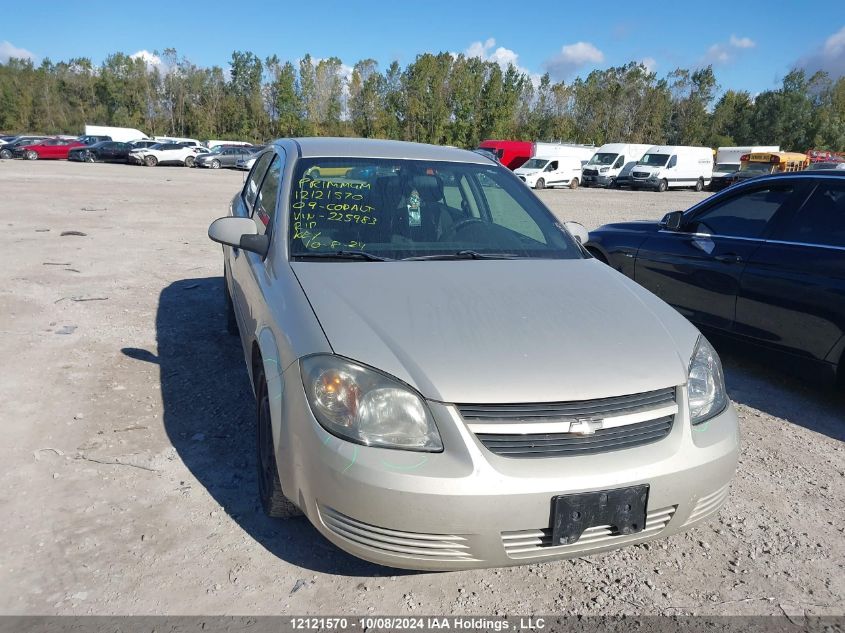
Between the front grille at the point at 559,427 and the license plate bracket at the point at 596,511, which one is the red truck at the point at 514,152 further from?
the license plate bracket at the point at 596,511

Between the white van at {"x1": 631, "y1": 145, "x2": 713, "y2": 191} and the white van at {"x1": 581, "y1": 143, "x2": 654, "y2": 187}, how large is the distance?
1.15m

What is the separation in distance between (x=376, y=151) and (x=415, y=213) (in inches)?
23.2

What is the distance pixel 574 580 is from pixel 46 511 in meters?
2.33

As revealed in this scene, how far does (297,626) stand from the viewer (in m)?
2.27

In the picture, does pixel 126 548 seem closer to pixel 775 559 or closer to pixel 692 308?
pixel 775 559

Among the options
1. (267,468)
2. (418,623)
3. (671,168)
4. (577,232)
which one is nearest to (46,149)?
(671,168)

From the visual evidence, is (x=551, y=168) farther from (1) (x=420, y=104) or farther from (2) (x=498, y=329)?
(1) (x=420, y=104)

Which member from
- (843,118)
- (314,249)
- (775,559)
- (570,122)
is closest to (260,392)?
(314,249)

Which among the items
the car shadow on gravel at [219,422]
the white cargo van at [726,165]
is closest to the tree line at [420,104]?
the white cargo van at [726,165]

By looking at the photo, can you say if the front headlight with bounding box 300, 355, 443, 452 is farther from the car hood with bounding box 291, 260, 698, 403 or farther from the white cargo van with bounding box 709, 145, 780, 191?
the white cargo van with bounding box 709, 145, 780, 191

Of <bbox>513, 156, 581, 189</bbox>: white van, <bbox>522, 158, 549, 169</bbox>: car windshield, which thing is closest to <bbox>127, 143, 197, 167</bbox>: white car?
<bbox>513, 156, 581, 189</bbox>: white van

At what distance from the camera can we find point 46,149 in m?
37.9

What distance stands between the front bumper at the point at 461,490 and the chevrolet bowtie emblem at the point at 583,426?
85 mm

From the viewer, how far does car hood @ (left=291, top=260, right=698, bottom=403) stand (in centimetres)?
221
